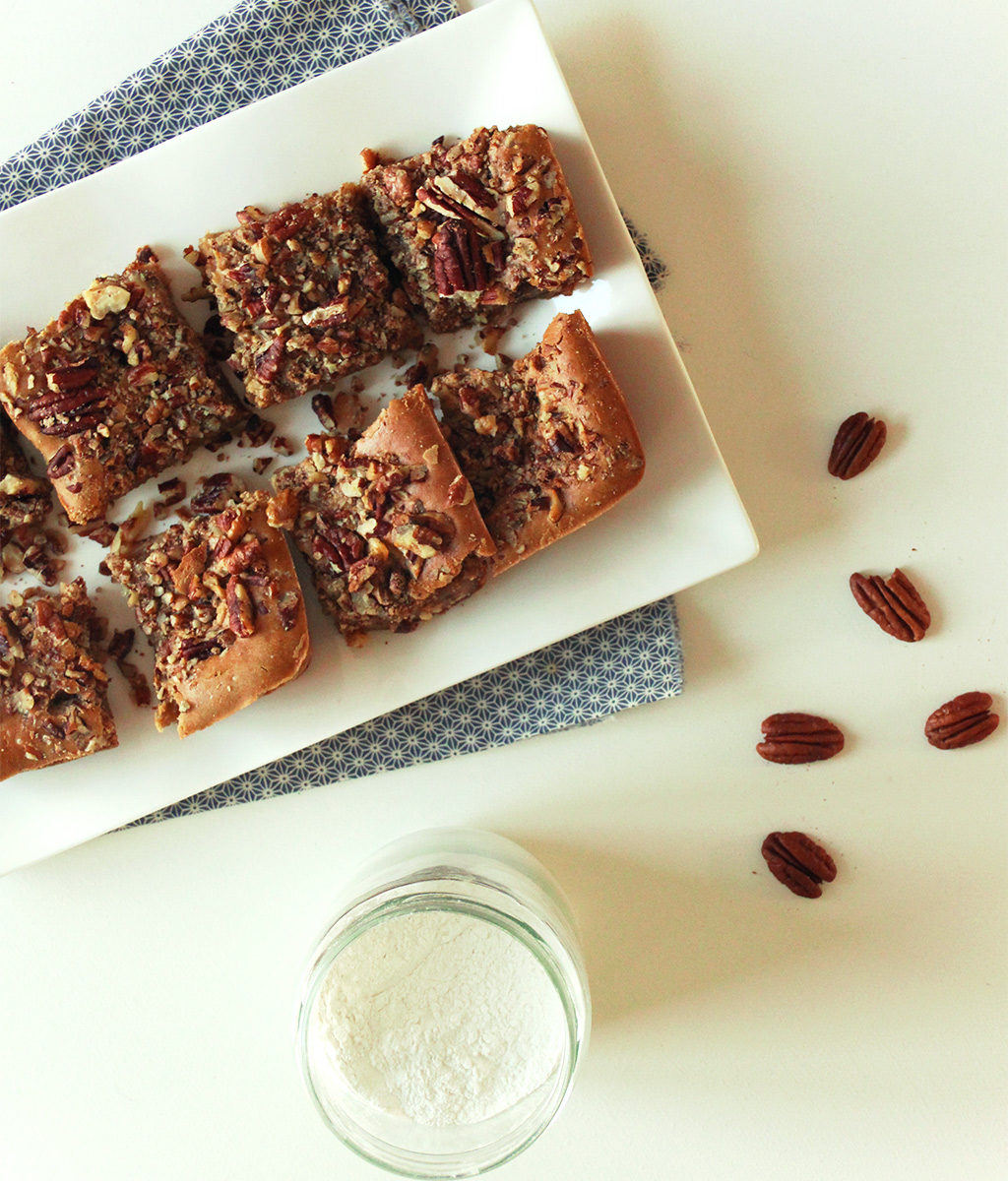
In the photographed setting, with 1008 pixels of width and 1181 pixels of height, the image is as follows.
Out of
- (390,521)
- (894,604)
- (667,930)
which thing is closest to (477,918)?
(667,930)

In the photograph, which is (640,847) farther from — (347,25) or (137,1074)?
(347,25)

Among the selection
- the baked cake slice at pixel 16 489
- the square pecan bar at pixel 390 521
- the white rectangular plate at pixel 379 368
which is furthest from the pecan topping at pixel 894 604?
the baked cake slice at pixel 16 489

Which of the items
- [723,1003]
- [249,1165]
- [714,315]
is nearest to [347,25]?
[714,315]

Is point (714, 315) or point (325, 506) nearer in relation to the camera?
point (325, 506)

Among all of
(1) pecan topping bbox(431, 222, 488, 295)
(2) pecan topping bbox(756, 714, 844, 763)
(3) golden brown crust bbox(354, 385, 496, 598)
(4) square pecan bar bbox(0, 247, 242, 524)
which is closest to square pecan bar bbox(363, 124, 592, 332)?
(1) pecan topping bbox(431, 222, 488, 295)

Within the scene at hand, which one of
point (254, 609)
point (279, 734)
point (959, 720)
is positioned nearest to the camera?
point (254, 609)

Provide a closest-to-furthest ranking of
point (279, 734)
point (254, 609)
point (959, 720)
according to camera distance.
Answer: point (254, 609), point (279, 734), point (959, 720)

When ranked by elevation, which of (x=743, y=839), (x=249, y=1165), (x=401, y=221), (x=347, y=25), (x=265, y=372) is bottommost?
(x=249, y=1165)

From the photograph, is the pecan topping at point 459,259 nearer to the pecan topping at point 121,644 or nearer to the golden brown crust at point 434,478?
the golden brown crust at point 434,478
